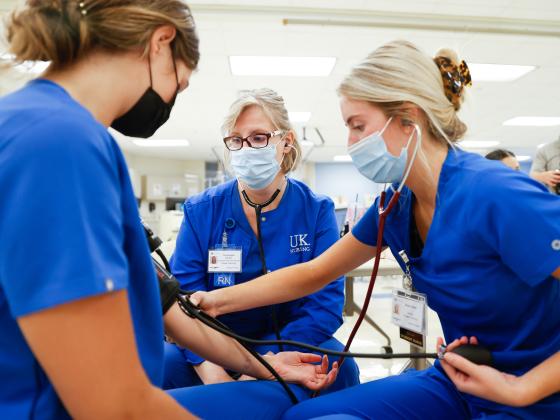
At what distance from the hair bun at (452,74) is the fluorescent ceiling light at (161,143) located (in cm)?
820

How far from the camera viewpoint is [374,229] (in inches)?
45.1

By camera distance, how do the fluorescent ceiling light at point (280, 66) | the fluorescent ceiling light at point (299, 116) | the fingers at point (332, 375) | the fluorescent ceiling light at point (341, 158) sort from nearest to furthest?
the fingers at point (332, 375)
the fluorescent ceiling light at point (280, 66)
the fluorescent ceiling light at point (299, 116)
the fluorescent ceiling light at point (341, 158)

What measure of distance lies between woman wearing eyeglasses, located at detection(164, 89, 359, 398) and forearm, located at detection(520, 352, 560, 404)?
572 mm


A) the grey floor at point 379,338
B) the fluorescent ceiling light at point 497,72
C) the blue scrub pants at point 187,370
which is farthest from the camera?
the fluorescent ceiling light at point 497,72

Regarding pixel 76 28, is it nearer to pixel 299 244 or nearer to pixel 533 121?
pixel 299 244

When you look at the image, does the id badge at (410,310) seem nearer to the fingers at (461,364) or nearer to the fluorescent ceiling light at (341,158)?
the fingers at (461,364)

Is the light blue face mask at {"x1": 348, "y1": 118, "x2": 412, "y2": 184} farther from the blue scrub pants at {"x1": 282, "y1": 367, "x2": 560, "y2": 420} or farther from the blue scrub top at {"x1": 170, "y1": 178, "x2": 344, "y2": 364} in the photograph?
the blue scrub pants at {"x1": 282, "y1": 367, "x2": 560, "y2": 420}

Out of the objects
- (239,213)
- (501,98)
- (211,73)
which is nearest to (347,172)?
(501,98)

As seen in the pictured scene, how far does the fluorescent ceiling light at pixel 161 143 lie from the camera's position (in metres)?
8.76

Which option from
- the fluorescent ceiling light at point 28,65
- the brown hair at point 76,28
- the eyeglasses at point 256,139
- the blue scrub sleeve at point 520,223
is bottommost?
the eyeglasses at point 256,139

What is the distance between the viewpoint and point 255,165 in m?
1.39

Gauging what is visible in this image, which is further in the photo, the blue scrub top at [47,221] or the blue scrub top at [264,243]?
the blue scrub top at [264,243]

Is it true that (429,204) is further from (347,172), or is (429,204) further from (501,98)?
(347,172)

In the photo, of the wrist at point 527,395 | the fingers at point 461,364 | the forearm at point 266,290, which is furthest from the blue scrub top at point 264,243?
the wrist at point 527,395
